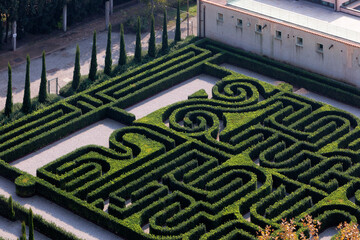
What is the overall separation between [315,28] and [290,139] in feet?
45.7

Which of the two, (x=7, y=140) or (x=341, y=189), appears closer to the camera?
(x=341, y=189)

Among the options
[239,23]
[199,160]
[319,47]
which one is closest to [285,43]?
[319,47]

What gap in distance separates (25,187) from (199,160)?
13.7 metres

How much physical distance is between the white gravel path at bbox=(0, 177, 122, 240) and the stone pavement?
1458cm

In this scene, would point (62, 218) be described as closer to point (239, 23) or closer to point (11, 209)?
point (11, 209)

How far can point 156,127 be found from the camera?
76750 millimetres

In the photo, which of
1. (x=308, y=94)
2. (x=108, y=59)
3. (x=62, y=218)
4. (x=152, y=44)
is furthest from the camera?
(x=152, y=44)

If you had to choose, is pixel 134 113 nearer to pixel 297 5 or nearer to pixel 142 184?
pixel 142 184

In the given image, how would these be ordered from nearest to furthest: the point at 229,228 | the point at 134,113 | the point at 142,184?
1. the point at 229,228
2. the point at 142,184
3. the point at 134,113

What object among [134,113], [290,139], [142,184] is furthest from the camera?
[134,113]

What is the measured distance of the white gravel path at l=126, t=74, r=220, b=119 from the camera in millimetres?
81562

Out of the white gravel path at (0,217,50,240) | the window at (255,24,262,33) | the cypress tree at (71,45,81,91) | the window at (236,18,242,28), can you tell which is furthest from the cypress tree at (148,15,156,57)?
the white gravel path at (0,217,50,240)

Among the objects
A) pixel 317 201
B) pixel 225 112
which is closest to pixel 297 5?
pixel 225 112

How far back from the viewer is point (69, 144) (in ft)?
251
